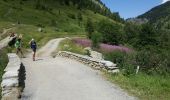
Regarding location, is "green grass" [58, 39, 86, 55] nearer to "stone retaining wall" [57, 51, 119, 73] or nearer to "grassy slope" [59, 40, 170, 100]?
"stone retaining wall" [57, 51, 119, 73]

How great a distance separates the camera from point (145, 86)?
18.9 meters

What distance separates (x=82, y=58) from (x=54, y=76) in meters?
8.20

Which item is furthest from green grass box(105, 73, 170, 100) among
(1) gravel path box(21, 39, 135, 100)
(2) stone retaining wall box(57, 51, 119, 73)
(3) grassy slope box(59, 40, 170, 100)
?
(2) stone retaining wall box(57, 51, 119, 73)

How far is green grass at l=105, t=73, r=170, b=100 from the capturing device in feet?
56.9

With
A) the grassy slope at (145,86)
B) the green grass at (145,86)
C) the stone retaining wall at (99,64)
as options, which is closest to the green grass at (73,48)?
the stone retaining wall at (99,64)

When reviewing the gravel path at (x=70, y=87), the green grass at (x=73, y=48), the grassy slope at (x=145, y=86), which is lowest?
the green grass at (x=73, y=48)

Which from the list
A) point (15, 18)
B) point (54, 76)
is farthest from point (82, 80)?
point (15, 18)

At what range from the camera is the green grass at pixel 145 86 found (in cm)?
1733

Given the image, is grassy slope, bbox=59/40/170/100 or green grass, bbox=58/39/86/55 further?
green grass, bbox=58/39/86/55

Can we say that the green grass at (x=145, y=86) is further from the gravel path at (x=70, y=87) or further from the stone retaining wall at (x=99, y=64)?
the stone retaining wall at (x=99, y=64)

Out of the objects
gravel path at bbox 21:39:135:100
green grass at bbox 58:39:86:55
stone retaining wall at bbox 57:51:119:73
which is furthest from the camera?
green grass at bbox 58:39:86:55

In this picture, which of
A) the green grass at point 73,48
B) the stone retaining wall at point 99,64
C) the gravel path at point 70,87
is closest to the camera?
the gravel path at point 70,87

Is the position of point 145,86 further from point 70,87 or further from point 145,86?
point 70,87

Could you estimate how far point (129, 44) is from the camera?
70.6m
